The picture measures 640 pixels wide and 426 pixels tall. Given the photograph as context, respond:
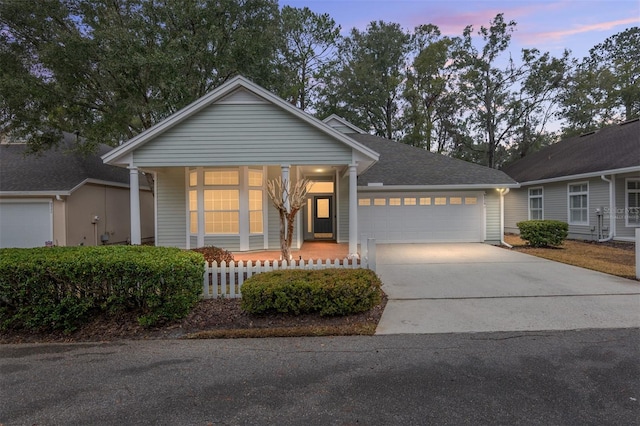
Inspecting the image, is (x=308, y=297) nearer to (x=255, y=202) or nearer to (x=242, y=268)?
(x=242, y=268)

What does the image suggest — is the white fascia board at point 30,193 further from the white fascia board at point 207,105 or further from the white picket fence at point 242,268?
the white picket fence at point 242,268

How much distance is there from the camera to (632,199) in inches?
515

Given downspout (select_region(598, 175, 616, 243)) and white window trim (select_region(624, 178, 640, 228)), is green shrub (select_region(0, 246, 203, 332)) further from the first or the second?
white window trim (select_region(624, 178, 640, 228))

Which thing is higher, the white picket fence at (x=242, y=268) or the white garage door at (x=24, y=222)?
the white garage door at (x=24, y=222)

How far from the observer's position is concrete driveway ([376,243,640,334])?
190 inches

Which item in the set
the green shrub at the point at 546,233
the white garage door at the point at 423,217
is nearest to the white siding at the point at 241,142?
the white garage door at the point at 423,217

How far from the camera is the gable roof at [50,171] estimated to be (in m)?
12.6

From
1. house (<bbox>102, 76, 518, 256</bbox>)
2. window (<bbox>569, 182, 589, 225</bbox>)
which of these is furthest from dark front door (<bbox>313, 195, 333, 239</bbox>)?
window (<bbox>569, 182, 589, 225</bbox>)

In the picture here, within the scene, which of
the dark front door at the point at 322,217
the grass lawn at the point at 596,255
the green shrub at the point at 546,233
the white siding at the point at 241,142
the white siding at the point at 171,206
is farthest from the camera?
the dark front door at the point at 322,217

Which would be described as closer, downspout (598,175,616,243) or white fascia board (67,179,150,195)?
white fascia board (67,179,150,195)

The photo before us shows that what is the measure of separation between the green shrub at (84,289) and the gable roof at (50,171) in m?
9.54

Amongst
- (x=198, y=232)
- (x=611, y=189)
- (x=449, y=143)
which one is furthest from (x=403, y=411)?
(x=449, y=143)

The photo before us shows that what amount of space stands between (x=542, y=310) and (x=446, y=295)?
150cm

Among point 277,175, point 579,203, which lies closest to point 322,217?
point 277,175
